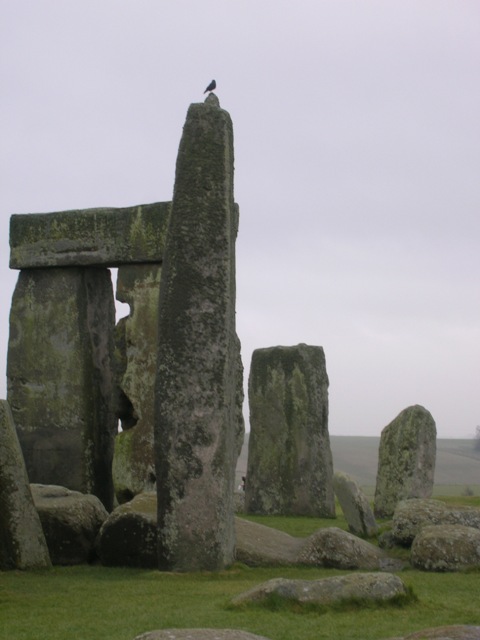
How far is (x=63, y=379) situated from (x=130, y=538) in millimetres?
5630

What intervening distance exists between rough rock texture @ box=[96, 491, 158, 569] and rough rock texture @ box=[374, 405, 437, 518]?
7.75 meters

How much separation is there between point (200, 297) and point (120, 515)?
7.73 ft

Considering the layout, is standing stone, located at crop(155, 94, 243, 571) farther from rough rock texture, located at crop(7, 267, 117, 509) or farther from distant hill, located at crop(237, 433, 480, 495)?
distant hill, located at crop(237, 433, 480, 495)

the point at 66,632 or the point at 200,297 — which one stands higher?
the point at 200,297

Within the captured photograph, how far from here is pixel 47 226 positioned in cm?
1689

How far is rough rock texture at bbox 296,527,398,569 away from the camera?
1134cm

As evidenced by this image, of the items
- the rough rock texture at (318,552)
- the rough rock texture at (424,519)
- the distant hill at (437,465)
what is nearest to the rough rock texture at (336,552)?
the rough rock texture at (318,552)

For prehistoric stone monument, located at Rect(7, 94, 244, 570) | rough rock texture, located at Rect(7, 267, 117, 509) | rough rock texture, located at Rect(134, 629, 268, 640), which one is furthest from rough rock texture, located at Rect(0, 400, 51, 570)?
rough rock texture, located at Rect(7, 267, 117, 509)

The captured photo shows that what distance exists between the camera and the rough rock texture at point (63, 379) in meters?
16.6

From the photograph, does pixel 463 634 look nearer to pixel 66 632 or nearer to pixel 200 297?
pixel 66 632

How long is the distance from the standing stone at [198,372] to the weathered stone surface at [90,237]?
17.7ft

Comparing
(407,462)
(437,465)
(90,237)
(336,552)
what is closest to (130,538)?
(336,552)

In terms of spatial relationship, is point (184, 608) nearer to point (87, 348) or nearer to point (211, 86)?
point (211, 86)

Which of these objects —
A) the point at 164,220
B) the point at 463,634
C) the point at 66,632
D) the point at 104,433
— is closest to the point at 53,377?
the point at 104,433
